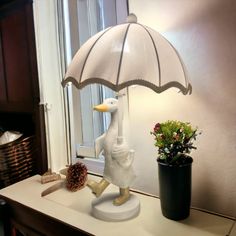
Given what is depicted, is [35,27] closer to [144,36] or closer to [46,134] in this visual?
[46,134]

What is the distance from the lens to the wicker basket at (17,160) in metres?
1.22

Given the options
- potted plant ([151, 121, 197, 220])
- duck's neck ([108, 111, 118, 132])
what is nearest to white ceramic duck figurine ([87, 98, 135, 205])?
duck's neck ([108, 111, 118, 132])

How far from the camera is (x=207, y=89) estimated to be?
2.77 ft

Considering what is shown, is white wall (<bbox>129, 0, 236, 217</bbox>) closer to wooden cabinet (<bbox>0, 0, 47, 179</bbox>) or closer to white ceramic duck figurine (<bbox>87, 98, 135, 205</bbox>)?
white ceramic duck figurine (<bbox>87, 98, 135, 205</bbox>)

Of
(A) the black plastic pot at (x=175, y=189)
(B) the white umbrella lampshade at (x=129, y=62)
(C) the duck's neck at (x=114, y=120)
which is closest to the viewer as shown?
(B) the white umbrella lampshade at (x=129, y=62)

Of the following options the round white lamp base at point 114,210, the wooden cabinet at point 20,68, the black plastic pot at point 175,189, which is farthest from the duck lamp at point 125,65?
the wooden cabinet at point 20,68

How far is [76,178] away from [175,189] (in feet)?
1.47

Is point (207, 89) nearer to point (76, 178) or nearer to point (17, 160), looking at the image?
point (76, 178)

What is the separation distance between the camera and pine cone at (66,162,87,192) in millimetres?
1050

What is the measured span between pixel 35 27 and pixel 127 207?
92cm

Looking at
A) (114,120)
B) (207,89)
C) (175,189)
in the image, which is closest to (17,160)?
(114,120)

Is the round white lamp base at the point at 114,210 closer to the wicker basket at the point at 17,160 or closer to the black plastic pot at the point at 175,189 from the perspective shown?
the black plastic pot at the point at 175,189

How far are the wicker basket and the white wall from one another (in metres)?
0.70

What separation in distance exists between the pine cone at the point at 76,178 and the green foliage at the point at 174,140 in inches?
16.1
